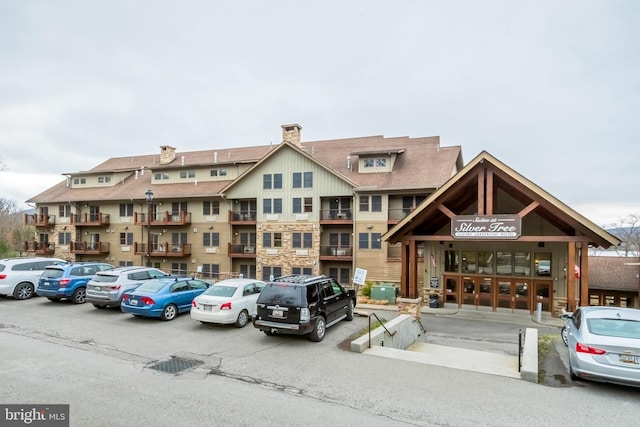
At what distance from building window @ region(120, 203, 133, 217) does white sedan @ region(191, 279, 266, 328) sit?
78.9 feet

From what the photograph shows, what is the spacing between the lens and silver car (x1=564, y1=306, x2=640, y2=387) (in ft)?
22.6

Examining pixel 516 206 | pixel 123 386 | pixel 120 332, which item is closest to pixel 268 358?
pixel 123 386

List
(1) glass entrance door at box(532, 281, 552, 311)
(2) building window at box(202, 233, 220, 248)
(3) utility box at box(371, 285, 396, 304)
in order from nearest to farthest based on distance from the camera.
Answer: (1) glass entrance door at box(532, 281, 552, 311)
(3) utility box at box(371, 285, 396, 304)
(2) building window at box(202, 233, 220, 248)

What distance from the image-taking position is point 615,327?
7.73 meters

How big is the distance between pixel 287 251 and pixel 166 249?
10.6m

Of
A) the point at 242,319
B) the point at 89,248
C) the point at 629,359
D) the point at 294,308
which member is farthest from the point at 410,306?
the point at 89,248

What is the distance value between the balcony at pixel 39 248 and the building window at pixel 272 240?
73.0ft

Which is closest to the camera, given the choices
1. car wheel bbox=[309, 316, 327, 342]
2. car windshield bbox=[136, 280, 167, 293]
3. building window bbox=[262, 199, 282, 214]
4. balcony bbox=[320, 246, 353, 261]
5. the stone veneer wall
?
car wheel bbox=[309, 316, 327, 342]

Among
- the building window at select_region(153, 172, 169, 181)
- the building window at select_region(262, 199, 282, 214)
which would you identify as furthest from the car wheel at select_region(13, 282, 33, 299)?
the building window at select_region(153, 172, 169, 181)

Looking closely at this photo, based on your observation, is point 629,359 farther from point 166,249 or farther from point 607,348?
point 166,249

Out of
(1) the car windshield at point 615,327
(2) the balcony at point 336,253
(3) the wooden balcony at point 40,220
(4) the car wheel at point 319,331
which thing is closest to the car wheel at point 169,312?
(4) the car wheel at point 319,331

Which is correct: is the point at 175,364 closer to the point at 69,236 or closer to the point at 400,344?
the point at 400,344

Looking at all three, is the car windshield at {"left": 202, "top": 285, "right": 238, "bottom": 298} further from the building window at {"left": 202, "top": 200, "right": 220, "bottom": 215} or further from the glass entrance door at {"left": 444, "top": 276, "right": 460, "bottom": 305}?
the building window at {"left": 202, "top": 200, "right": 220, "bottom": 215}

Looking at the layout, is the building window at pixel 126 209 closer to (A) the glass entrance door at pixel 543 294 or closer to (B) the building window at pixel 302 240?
(B) the building window at pixel 302 240
